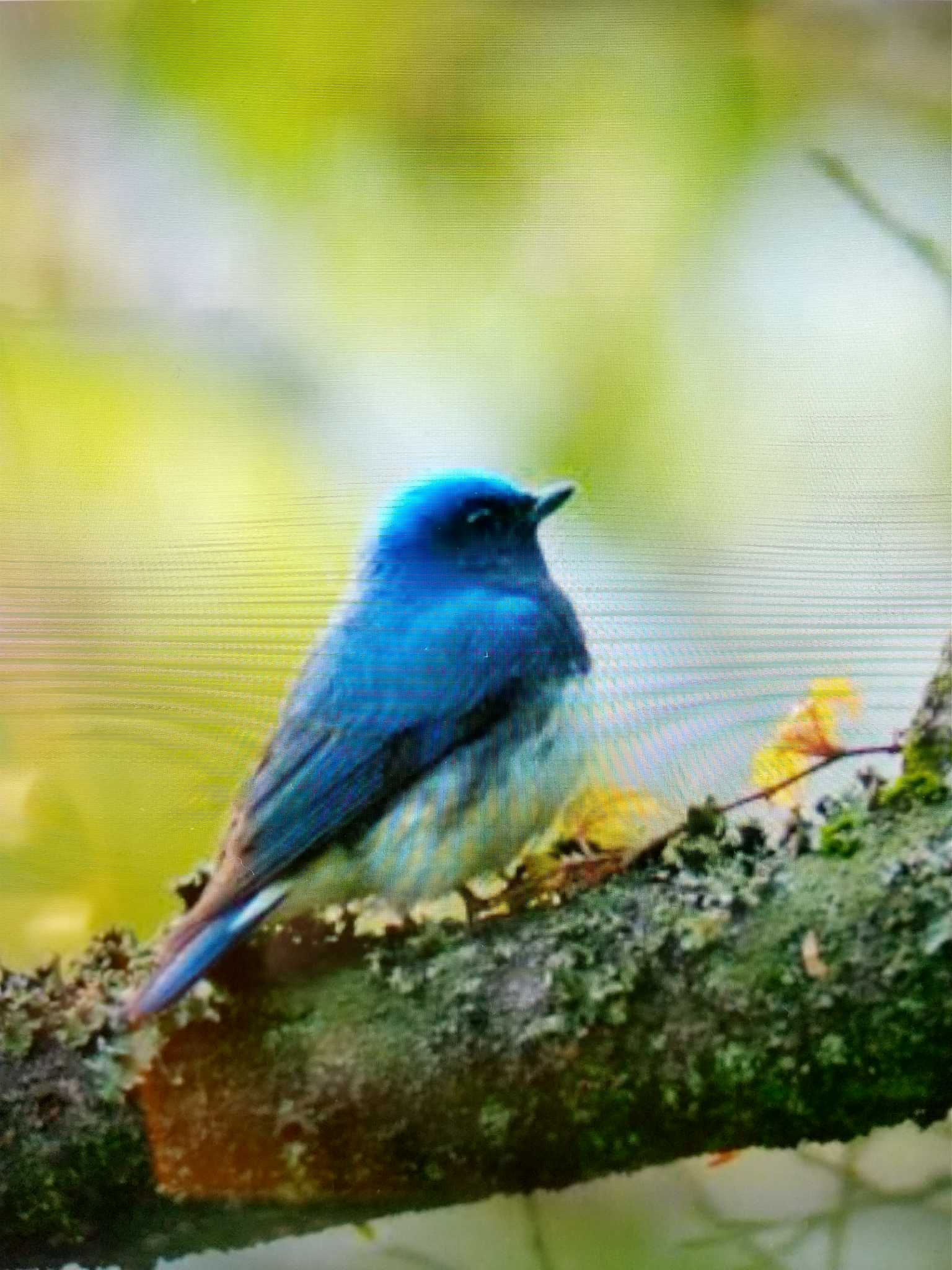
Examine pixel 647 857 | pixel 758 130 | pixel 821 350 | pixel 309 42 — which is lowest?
pixel 647 857

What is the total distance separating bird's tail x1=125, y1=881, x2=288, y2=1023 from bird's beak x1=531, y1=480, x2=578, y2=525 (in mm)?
240

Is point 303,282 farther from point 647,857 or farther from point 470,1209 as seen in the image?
point 470,1209

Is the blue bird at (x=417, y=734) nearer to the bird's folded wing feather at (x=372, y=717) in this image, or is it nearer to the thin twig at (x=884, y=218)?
the bird's folded wing feather at (x=372, y=717)

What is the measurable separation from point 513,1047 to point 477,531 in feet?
0.89

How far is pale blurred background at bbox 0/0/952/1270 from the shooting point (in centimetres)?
87

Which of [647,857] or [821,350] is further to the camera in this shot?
[821,350]

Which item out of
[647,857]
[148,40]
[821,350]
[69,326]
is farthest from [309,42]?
[647,857]

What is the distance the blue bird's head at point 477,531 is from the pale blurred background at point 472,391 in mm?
17

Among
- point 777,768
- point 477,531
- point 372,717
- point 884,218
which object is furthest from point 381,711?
point 884,218

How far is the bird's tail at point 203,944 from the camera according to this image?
0.79 m

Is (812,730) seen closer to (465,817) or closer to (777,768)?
(777,768)

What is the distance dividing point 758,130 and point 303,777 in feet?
1.61

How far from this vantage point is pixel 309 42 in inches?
37.5

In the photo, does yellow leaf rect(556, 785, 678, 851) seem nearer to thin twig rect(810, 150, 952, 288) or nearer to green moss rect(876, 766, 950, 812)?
green moss rect(876, 766, 950, 812)
